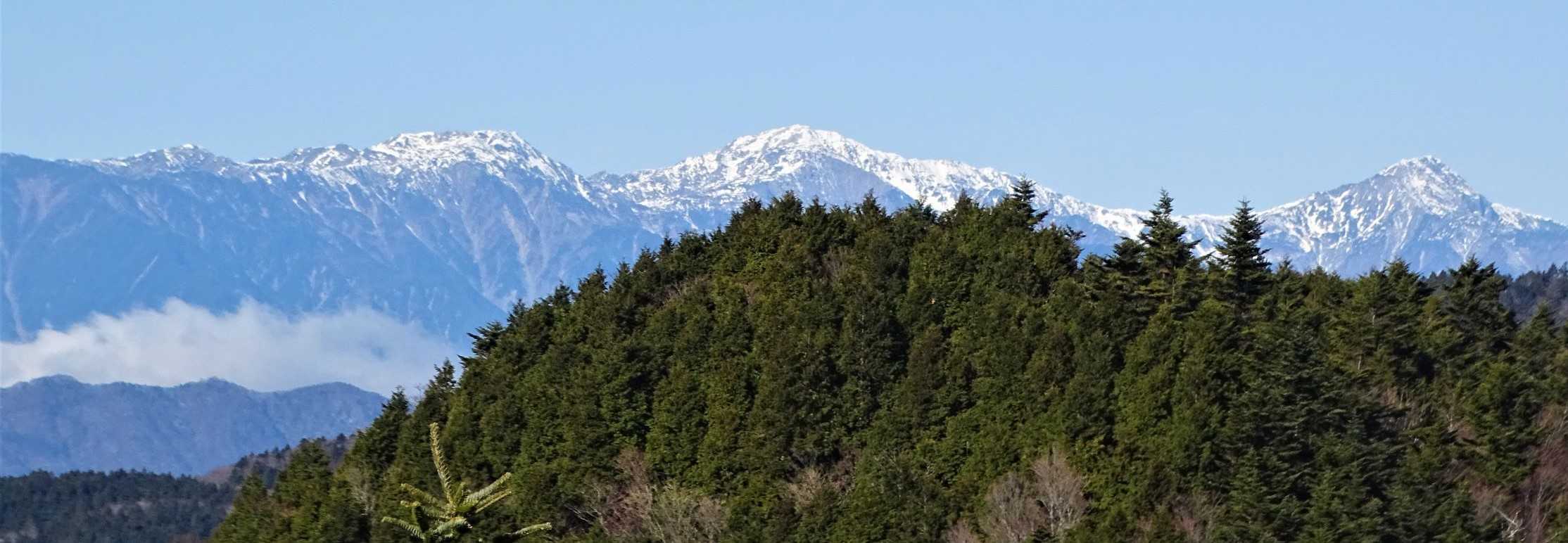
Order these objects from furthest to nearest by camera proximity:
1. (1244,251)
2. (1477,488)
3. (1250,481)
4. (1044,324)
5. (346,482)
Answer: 1. (346,482)
2. (1244,251)
3. (1044,324)
4. (1477,488)
5. (1250,481)

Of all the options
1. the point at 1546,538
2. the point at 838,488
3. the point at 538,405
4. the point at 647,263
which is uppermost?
the point at 647,263

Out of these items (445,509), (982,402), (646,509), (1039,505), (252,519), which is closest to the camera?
(445,509)

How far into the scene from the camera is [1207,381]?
84312mm

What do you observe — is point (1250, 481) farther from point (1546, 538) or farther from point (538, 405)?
point (538, 405)

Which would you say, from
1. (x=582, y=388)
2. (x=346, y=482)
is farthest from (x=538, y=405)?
(x=346, y=482)

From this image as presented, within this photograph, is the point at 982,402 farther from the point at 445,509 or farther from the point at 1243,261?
the point at 445,509

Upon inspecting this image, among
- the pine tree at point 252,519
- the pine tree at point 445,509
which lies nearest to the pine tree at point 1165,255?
the pine tree at point 252,519

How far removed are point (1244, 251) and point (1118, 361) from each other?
1308 cm

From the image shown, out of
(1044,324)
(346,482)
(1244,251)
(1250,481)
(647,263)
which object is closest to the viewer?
(1250,481)

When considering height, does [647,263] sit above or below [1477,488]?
above

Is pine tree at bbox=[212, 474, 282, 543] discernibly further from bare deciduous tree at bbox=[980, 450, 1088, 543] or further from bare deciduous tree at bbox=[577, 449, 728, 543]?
bare deciduous tree at bbox=[980, 450, 1088, 543]

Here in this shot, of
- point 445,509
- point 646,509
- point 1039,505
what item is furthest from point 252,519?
point 445,509

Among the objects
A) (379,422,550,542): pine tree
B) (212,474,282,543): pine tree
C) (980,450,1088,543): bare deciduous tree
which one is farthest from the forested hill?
(379,422,550,542): pine tree

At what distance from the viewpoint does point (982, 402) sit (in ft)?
296
